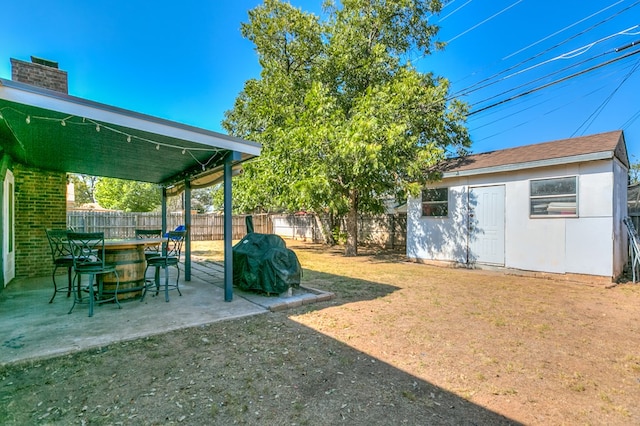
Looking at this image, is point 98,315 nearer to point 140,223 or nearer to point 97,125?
point 97,125

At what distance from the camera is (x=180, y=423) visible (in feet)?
6.39

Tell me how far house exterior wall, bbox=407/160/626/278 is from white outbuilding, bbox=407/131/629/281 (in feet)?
0.05

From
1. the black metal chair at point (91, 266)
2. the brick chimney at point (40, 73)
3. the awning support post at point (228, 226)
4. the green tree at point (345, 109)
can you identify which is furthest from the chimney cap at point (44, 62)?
the green tree at point (345, 109)

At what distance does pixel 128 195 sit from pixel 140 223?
11.0 meters

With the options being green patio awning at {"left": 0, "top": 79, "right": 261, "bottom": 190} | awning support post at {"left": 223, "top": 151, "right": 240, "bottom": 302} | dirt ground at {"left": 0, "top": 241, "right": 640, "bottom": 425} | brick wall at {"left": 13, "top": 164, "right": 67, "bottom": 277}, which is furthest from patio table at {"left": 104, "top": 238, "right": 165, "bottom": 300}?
brick wall at {"left": 13, "top": 164, "right": 67, "bottom": 277}

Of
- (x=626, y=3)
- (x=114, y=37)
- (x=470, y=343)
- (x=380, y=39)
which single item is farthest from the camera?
(x=380, y=39)

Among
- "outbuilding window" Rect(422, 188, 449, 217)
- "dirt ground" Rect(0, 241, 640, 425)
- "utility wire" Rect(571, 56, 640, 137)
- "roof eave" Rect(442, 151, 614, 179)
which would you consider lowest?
"dirt ground" Rect(0, 241, 640, 425)

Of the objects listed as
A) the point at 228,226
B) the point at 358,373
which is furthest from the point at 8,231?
the point at 358,373

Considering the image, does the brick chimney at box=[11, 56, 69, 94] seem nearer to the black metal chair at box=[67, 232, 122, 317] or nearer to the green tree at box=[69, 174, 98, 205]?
the black metal chair at box=[67, 232, 122, 317]

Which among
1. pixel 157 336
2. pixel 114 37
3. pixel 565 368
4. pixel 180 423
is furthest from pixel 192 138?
pixel 114 37

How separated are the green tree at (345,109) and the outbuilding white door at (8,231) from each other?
6087 millimetres

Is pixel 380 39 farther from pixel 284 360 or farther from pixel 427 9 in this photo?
pixel 284 360

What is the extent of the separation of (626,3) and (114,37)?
508 inches

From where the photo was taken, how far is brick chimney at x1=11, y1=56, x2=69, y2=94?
18.8ft
